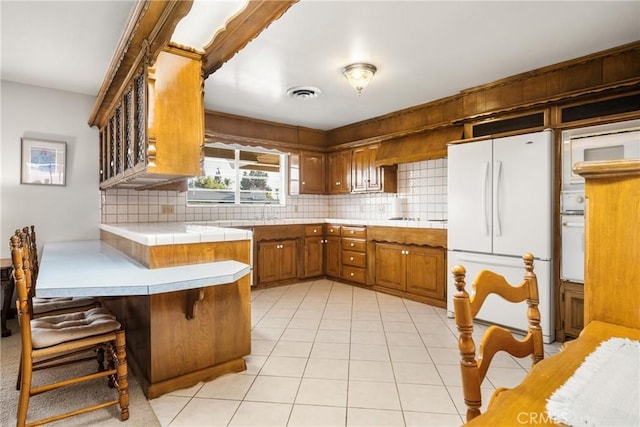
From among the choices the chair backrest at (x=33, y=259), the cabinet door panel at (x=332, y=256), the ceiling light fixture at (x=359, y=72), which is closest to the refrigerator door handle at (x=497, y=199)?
the ceiling light fixture at (x=359, y=72)

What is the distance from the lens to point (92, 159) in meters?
4.07

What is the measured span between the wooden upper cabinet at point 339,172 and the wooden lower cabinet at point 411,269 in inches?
48.8

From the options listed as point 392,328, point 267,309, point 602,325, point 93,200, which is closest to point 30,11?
point 93,200

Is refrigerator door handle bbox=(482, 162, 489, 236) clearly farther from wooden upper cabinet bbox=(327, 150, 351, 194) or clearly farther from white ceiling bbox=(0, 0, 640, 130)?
wooden upper cabinet bbox=(327, 150, 351, 194)

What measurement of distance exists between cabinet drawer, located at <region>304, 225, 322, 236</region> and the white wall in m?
2.71

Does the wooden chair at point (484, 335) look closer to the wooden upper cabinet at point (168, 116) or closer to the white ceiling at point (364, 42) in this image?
the white ceiling at point (364, 42)

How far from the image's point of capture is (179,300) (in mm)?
2268

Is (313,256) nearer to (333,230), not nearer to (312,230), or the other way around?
(312,230)

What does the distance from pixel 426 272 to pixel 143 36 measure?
3.58 metres

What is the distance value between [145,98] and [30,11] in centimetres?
104

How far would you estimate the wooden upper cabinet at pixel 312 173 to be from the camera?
5.62 metres

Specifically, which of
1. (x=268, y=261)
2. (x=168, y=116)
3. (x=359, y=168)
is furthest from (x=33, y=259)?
(x=359, y=168)

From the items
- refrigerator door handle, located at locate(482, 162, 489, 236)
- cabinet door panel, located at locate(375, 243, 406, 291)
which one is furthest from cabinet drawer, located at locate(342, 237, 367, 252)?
refrigerator door handle, located at locate(482, 162, 489, 236)

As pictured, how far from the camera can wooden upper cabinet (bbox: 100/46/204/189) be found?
2.29m
